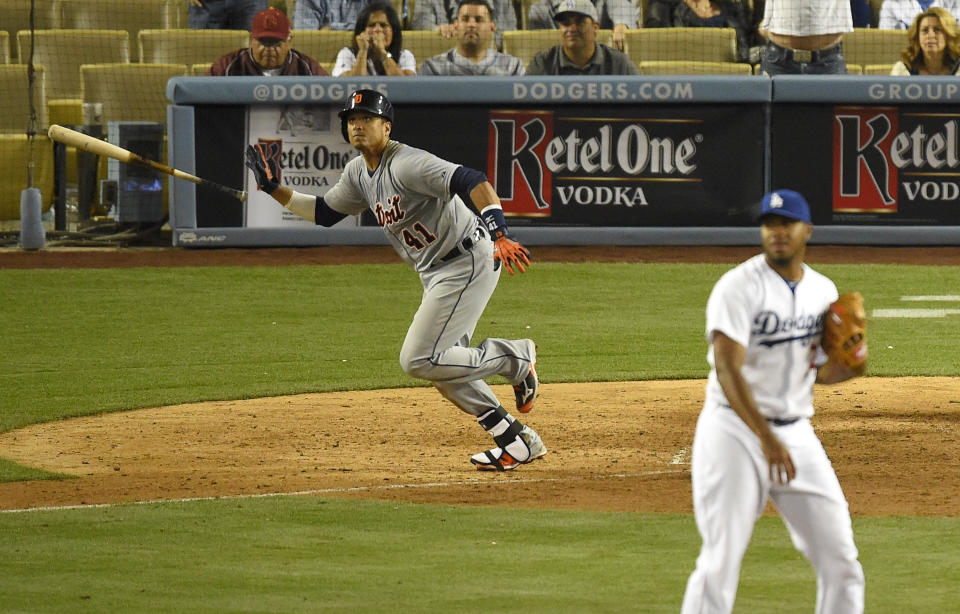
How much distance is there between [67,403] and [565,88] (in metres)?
6.34

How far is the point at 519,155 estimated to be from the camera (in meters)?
14.3

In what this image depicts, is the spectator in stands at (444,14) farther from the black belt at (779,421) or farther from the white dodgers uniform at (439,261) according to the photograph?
the black belt at (779,421)

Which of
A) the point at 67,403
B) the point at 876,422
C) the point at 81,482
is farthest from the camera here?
the point at 67,403

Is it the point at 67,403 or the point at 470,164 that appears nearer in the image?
the point at 67,403

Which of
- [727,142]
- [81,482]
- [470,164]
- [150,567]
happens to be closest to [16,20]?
[470,164]

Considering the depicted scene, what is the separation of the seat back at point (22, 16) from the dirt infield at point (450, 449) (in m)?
9.80

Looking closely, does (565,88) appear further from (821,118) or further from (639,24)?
(639,24)

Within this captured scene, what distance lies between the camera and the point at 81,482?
7.21 metres

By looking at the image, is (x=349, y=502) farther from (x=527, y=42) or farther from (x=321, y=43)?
(x=321, y=43)

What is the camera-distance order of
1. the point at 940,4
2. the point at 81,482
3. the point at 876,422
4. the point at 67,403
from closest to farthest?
the point at 81,482 < the point at 876,422 < the point at 67,403 < the point at 940,4

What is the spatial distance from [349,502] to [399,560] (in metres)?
1.06

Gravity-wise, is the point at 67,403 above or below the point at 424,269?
below

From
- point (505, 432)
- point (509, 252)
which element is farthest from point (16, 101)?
point (509, 252)

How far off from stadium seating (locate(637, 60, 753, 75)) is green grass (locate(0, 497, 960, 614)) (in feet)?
30.9
